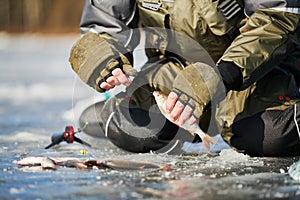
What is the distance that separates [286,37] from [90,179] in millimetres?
1187

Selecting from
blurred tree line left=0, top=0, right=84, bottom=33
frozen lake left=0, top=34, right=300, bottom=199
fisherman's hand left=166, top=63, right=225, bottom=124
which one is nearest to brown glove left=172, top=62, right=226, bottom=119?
fisherman's hand left=166, top=63, right=225, bottom=124

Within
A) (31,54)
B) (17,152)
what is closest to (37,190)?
(17,152)

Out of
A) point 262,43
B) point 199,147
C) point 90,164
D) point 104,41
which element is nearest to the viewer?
point 90,164

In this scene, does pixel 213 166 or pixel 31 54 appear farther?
pixel 31 54

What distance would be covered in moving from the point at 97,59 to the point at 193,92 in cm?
63

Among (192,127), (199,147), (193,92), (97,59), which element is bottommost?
(199,147)

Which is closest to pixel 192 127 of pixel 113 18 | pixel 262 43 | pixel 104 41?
pixel 262 43

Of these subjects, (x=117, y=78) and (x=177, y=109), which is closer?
(x=177, y=109)

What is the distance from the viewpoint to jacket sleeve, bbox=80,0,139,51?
3.35m

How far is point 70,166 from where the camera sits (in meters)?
2.74

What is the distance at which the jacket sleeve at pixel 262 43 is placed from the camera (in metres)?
2.80

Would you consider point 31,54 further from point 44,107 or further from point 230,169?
point 230,169

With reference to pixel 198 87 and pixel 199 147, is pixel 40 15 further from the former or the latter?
pixel 198 87

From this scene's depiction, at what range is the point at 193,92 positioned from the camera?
2648 millimetres
